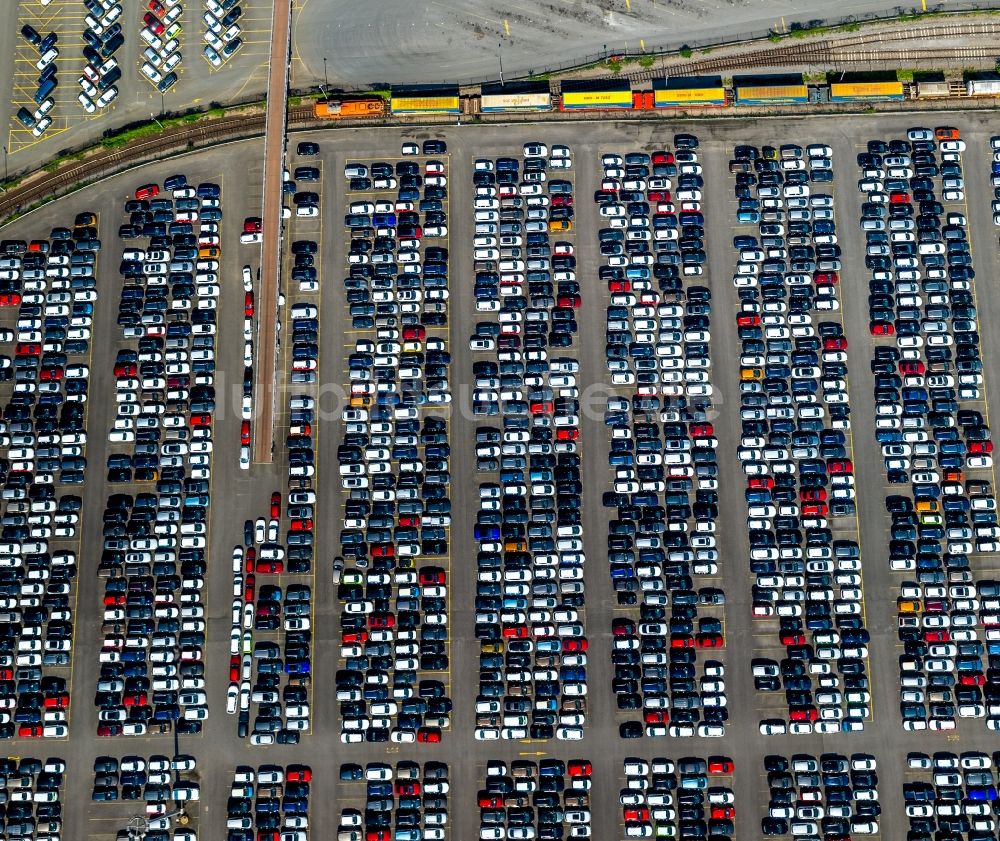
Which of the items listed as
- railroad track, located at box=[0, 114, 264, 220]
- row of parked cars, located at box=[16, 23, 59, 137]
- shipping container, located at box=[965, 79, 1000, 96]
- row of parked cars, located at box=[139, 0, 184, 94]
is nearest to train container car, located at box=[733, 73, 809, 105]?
shipping container, located at box=[965, 79, 1000, 96]

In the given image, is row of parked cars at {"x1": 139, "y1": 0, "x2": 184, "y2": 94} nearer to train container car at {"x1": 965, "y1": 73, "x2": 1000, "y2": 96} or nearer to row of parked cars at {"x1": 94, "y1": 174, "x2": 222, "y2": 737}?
row of parked cars at {"x1": 94, "y1": 174, "x2": 222, "y2": 737}

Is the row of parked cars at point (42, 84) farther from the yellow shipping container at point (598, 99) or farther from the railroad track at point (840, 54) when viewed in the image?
the railroad track at point (840, 54)

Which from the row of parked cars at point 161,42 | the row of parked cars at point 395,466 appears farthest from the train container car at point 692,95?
the row of parked cars at point 161,42

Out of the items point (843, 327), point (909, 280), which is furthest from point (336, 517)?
point (909, 280)

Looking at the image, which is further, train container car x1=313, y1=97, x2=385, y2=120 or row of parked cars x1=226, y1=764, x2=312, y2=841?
train container car x1=313, y1=97, x2=385, y2=120

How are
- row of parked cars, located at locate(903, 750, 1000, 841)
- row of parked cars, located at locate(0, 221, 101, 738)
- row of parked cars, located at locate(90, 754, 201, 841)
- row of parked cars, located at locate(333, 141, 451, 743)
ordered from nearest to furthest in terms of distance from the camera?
row of parked cars, located at locate(903, 750, 1000, 841) < row of parked cars, located at locate(90, 754, 201, 841) < row of parked cars, located at locate(333, 141, 451, 743) < row of parked cars, located at locate(0, 221, 101, 738)

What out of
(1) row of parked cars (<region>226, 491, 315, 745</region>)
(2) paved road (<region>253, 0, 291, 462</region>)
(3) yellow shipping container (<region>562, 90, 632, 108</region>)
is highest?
(3) yellow shipping container (<region>562, 90, 632, 108</region>)
